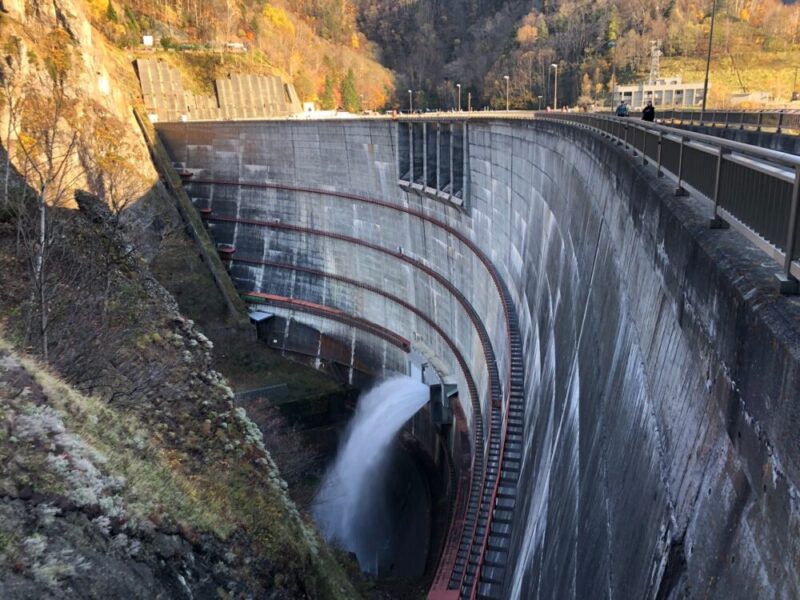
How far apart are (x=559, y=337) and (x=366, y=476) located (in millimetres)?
16930

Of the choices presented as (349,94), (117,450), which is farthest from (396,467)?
(349,94)

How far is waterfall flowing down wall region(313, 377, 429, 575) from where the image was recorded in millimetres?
24422

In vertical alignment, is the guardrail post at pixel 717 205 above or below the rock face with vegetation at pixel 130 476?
above

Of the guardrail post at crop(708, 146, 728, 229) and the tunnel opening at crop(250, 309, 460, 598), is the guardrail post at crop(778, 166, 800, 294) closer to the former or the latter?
the guardrail post at crop(708, 146, 728, 229)

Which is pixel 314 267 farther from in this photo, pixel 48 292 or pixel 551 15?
pixel 551 15

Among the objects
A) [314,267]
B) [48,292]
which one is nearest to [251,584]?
[48,292]

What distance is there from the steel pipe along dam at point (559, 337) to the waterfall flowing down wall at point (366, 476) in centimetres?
171

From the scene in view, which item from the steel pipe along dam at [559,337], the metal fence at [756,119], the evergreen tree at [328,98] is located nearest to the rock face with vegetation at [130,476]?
the steel pipe along dam at [559,337]

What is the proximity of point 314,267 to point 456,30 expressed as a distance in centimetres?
7251

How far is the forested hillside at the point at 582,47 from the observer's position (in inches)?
2680

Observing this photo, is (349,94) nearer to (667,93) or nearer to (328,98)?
(328,98)

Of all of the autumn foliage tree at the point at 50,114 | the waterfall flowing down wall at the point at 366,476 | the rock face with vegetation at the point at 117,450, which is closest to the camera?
the rock face with vegetation at the point at 117,450

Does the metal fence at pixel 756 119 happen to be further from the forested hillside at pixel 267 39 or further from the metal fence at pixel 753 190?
the forested hillside at pixel 267 39

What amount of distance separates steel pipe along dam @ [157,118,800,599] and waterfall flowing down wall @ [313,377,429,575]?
1713mm
